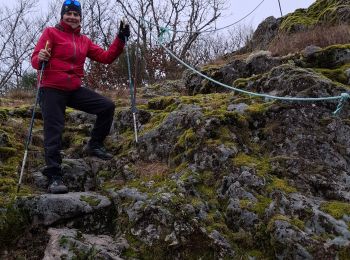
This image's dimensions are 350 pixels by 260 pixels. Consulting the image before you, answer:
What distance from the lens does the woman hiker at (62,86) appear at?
4.70 m

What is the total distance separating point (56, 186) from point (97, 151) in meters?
1.17

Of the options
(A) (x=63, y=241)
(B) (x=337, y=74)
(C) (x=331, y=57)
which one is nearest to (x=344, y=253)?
(A) (x=63, y=241)

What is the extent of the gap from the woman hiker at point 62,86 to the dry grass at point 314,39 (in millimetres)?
4296

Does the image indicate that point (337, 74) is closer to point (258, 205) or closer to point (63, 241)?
point (258, 205)

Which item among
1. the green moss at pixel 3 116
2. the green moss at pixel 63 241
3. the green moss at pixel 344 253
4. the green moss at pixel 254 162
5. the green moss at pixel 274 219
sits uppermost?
the green moss at pixel 3 116

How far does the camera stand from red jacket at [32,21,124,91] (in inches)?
194

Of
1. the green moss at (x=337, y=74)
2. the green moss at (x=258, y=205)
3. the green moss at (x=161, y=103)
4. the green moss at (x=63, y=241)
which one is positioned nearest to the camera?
the green moss at (x=63, y=241)

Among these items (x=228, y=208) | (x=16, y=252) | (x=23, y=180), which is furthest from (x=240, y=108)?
(x=16, y=252)

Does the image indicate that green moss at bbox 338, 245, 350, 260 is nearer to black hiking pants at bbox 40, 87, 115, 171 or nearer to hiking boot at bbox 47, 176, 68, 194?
hiking boot at bbox 47, 176, 68, 194

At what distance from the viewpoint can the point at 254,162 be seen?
4.63m

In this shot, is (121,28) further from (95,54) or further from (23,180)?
(23,180)

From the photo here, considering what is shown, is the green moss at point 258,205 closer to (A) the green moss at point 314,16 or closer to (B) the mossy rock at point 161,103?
(B) the mossy rock at point 161,103

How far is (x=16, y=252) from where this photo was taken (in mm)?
3723

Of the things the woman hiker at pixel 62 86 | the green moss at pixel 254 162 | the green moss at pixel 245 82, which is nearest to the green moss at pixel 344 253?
the green moss at pixel 254 162
